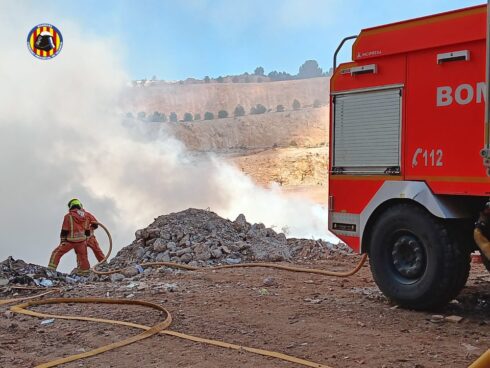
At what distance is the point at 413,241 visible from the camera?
20.1 ft

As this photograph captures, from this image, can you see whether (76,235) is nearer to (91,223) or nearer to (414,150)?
(91,223)

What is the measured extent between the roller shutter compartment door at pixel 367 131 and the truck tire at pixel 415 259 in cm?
56

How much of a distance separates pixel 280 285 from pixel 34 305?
3.00 metres

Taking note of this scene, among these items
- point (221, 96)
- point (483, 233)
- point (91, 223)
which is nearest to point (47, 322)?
point (483, 233)

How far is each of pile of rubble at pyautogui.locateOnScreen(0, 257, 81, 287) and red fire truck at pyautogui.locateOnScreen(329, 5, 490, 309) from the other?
4549 mm

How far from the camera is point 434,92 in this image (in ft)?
19.3

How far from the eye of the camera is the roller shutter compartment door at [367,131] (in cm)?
629

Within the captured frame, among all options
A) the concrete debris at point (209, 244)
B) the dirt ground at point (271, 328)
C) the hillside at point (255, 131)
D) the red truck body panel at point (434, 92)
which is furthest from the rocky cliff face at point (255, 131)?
the red truck body panel at point (434, 92)

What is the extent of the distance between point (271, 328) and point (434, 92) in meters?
2.73

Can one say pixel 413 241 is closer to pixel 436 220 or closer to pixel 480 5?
pixel 436 220

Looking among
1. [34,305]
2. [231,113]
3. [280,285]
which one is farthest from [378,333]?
[231,113]

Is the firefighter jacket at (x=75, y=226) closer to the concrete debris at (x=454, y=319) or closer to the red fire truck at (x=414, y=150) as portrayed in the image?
the red fire truck at (x=414, y=150)

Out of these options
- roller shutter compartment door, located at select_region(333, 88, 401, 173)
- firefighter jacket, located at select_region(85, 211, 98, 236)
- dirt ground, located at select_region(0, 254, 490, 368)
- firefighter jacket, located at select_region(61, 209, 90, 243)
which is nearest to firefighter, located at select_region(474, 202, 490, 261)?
dirt ground, located at select_region(0, 254, 490, 368)

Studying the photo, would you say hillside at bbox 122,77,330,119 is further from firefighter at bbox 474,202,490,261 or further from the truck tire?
firefighter at bbox 474,202,490,261
